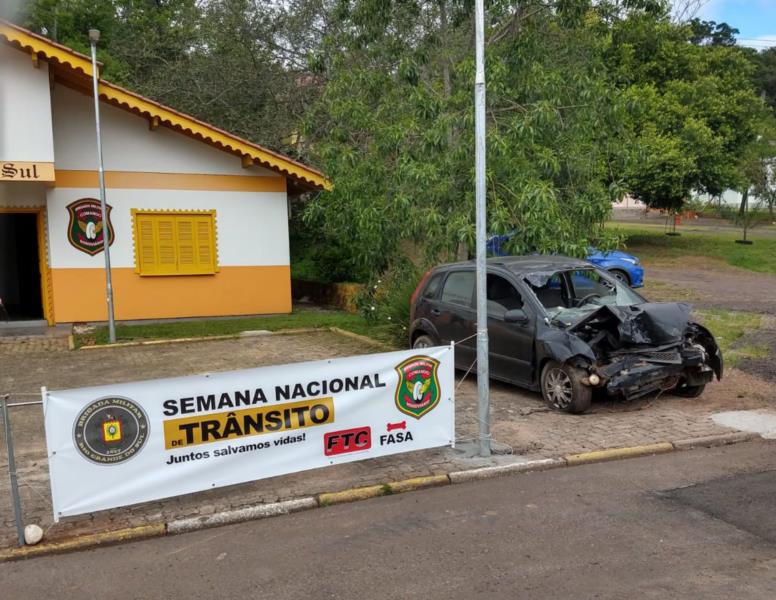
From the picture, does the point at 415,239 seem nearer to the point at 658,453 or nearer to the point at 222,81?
the point at 658,453

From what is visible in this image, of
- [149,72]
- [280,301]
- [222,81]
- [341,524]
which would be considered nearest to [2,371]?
[280,301]

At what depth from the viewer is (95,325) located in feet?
50.6

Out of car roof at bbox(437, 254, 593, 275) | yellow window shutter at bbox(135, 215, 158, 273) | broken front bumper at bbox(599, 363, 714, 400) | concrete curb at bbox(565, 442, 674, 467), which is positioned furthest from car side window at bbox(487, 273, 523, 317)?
yellow window shutter at bbox(135, 215, 158, 273)

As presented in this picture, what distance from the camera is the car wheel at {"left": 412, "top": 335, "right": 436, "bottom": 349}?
1002 centimetres

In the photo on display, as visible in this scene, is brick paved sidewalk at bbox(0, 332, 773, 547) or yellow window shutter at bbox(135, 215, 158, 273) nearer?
brick paved sidewalk at bbox(0, 332, 773, 547)

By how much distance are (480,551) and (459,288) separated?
5331 mm

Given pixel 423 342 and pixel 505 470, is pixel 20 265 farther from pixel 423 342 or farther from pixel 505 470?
pixel 505 470

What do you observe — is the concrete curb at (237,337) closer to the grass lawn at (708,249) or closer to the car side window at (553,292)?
the car side window at (553,292)

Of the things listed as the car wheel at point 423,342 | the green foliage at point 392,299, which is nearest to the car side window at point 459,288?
the car wheel at point 423,342

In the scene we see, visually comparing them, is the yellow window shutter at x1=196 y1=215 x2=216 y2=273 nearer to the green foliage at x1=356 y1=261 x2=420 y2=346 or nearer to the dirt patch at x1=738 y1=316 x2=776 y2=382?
the green foliage at x1=356 y1=261 x2=420 y2=346

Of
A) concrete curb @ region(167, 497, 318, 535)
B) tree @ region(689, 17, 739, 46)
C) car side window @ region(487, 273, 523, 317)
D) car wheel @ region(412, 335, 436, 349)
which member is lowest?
concrete curb @ region(167, 497, 318, 535)

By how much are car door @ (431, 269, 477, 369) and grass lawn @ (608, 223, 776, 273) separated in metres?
16.5

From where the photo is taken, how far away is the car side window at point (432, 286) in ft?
33.0

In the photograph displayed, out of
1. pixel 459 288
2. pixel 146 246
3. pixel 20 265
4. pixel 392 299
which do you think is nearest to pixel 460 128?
pixel 392 299
